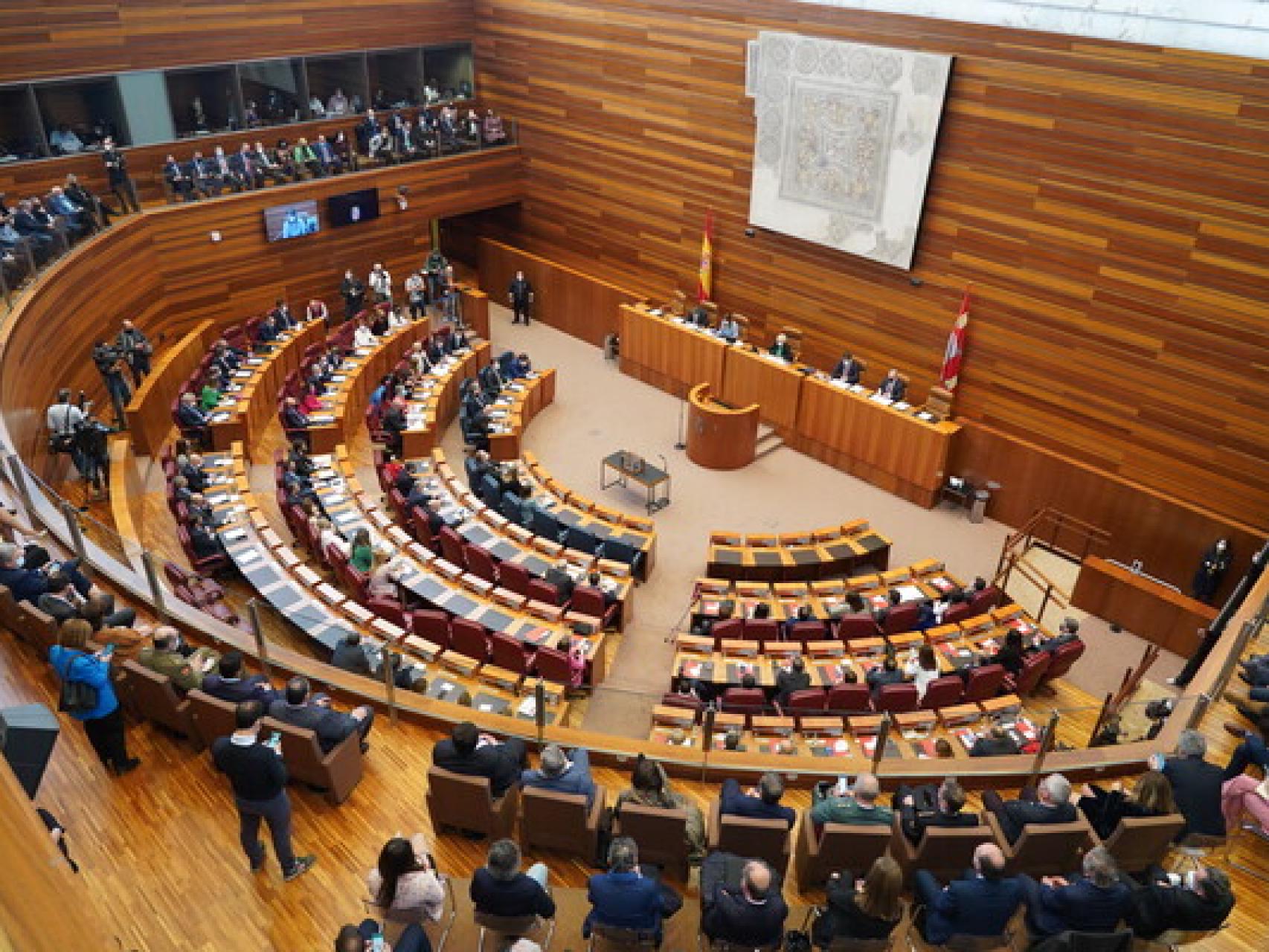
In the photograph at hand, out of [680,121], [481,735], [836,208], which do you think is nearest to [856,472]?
[836,208]

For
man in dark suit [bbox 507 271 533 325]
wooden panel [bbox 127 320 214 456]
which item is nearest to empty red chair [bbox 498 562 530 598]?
wooden panel [bbox 127 320 214 456]

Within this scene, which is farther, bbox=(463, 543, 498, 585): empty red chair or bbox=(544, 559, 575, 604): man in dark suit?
bbox=(463, 543, 498, 585): empty red chair

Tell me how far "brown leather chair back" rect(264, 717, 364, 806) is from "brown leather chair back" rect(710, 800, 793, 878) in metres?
2.23

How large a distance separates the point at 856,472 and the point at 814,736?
7205mm

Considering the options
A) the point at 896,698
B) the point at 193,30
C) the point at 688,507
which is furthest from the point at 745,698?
the point at 193,30

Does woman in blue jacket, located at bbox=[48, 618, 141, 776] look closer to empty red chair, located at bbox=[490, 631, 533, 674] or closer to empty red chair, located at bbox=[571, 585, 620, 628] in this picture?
empty red chair, located at bbox=[490, 631, 533, 674]

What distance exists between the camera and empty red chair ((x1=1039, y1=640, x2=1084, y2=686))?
930 centimetres

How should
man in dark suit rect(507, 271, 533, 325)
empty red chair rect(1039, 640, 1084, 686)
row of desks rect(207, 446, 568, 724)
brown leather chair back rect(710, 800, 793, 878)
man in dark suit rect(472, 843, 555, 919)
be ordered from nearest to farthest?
man in dark suit rect(472, 843, 555, 919)
brown leather chair back rect(710, 800, 793, 878)
row of desks rect(207, 446, 568, 724)
empty red chair rect(1039, 640, 1084, 686)
man in dark suit rect(507, 271, 533, 325)

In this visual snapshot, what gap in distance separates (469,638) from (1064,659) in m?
5.81

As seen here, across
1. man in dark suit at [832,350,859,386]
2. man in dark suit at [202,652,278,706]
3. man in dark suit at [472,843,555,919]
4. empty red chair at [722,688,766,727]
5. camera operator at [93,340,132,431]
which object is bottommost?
empty red chair at [722,688,766,727]

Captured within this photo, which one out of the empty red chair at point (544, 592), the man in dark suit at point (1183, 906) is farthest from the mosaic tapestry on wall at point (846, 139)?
the man in dark suit at point (1183, 906)

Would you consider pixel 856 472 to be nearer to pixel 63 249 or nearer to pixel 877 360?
pixel 877 360

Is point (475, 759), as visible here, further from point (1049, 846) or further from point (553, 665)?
point (553, 665)

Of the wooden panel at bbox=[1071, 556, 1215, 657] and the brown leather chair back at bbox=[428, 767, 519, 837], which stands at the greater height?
the brown leather chair back at bbox=[428, 767, 519, 837]
